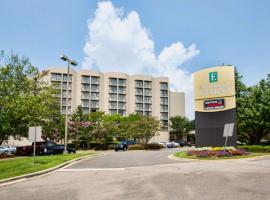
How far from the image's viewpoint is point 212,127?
26922mm

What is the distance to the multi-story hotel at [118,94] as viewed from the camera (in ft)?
280

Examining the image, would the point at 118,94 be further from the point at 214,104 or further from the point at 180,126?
the point at 214,104

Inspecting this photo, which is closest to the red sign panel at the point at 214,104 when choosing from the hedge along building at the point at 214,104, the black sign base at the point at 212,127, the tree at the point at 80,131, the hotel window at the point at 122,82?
the hedge along building at the point at 214,104

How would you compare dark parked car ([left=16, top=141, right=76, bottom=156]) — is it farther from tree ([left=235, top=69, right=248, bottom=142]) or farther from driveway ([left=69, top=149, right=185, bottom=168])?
tree ([left=235, top=69, right=248, bottom=142])

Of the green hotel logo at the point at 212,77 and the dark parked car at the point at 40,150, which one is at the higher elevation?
the green hotel logo at the point at 212,77

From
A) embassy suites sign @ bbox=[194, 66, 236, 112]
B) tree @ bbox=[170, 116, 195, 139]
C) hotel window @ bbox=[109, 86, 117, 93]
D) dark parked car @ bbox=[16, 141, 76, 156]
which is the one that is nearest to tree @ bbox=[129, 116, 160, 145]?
dark parked car @ bbox=[16, 141, 76, 156]

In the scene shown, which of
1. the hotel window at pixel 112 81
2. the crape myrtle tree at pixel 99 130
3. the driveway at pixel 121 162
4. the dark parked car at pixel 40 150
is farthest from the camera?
the hotel window at pixel 112 81

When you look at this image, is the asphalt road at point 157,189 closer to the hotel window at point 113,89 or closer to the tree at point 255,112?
the tree at point 255,112

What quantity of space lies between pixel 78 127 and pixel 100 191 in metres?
43.9

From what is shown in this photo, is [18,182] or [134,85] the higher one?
[134,85]

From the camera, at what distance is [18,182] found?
39.1 feet

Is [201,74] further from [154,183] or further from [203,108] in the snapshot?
[154,183]

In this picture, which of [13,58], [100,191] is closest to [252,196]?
[100,191]

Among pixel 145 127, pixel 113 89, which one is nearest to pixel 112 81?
pixel 113 89
